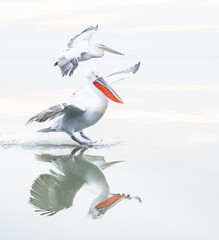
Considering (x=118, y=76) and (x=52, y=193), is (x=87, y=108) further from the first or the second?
(x=52, y=193)

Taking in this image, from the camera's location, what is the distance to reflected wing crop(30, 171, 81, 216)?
4.90 m

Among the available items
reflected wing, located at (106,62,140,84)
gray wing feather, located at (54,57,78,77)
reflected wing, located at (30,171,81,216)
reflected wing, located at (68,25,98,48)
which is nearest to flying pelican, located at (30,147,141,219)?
reflected wing, located at (30,171,81,216)

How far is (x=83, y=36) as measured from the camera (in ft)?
29.3

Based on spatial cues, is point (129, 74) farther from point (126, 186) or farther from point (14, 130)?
point (126, 186)

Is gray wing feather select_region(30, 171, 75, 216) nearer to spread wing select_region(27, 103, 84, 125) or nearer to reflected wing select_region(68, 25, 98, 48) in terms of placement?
spread wing select_region(27, 103, 84, 125)

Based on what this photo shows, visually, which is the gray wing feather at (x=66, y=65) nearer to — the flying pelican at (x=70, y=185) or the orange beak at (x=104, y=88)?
the orange beak at (x=104, y=88)

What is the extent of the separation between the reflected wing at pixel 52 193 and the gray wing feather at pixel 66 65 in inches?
69.1

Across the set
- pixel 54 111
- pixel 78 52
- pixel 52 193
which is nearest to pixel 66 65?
pixel 78 52

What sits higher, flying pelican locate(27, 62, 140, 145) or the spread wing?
flying pelican locate(27, 62, 140, 145)

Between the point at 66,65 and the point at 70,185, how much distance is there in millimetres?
2212

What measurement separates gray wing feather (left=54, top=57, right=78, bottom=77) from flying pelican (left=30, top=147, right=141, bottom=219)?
3.91 feet

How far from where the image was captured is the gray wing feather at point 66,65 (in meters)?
7.05

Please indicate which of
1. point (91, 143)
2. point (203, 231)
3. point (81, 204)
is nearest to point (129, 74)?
Answer: point (91, 143)

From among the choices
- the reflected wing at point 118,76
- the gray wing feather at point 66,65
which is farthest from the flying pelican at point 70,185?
the reflected wing at point 118,76
